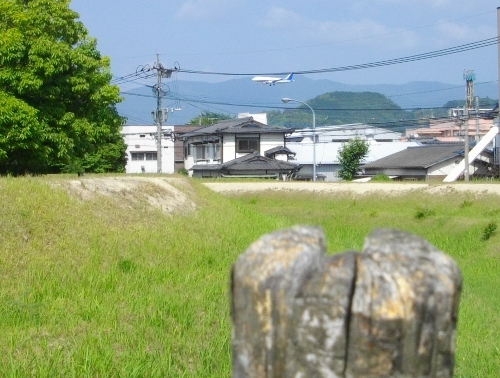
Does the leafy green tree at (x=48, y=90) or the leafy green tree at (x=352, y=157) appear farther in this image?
the leafy green tree at (x=352, y=157)

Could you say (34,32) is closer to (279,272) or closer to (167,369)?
(167,369)

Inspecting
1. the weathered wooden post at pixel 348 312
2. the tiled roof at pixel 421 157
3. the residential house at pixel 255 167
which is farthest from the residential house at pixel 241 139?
the weathered wooden post at pixel 348 312

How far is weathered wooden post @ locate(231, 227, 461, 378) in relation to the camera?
1.78 metres

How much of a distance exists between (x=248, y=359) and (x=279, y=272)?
244 millimetres

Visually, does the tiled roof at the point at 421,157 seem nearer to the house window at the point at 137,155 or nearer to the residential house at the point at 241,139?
the residential house at the point at 241,139

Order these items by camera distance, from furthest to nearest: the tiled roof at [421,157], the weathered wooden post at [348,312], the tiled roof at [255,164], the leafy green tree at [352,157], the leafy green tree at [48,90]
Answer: the leafy green tree at [352,157] → the tiled roof at [255,164] → the tiled roof at [421,157] → the leafy green tree at [48,90] → the weathered wooden post at [348,312]

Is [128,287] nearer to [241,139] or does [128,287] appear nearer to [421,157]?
[241,139]

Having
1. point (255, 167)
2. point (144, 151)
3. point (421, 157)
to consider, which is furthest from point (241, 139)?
point (144, 151)

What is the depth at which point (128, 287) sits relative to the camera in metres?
11.2

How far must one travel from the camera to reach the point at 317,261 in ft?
6.12

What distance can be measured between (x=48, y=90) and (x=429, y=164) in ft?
117

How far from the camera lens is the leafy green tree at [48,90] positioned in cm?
2589

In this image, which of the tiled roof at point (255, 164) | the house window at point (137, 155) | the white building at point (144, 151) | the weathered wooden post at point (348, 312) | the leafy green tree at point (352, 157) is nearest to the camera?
the weathered wooden post at point (348, 312)

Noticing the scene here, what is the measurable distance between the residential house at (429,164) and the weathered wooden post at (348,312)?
56176mm
